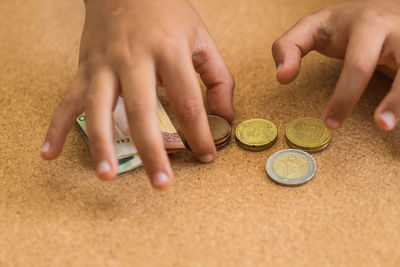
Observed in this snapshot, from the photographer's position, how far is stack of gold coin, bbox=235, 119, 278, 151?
0.89 metres

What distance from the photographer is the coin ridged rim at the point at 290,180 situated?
0.80 metres

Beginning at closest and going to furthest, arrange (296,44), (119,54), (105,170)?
1. (105,170)
2. (119,54)
3. (296,44)

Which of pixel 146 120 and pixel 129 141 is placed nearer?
pixel 146 120

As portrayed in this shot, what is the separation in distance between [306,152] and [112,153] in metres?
0.39

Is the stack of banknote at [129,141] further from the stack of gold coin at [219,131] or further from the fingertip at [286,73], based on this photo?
the fingertip at [286,73]

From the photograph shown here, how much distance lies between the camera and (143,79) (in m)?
0.79

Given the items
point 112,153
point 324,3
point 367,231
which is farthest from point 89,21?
point 324,3

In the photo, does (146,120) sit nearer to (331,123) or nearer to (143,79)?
(143,79)

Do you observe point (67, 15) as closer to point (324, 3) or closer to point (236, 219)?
point (324, 3)

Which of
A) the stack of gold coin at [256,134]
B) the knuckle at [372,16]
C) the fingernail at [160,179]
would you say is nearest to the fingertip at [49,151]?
the fingernail at [160,179]

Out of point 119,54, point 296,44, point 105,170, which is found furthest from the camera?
point 296,44

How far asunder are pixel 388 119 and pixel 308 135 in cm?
18

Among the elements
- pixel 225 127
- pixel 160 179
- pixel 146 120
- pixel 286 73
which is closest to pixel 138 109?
pixel 146 120

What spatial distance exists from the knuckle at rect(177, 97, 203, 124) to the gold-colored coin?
222mm
